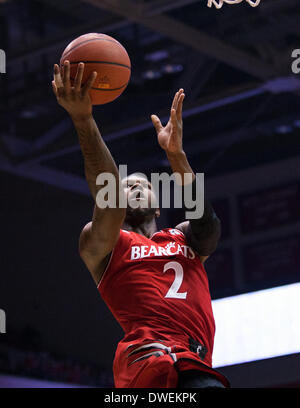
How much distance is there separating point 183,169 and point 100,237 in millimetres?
534

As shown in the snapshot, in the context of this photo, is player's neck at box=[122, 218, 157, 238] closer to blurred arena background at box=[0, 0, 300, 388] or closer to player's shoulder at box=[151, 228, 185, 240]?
player's shoulder at box=[151, 228, 185, 240]

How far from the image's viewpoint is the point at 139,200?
4.20 metres

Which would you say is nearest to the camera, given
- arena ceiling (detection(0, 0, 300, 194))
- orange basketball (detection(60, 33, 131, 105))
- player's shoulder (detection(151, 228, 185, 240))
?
orange basketball (detection(60, 33, 131, 105))

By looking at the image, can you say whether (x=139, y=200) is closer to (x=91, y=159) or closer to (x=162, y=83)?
(x=91, y=159)

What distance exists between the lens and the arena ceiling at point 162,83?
9312mm

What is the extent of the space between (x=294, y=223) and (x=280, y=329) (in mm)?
1817

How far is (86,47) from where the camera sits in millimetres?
3695

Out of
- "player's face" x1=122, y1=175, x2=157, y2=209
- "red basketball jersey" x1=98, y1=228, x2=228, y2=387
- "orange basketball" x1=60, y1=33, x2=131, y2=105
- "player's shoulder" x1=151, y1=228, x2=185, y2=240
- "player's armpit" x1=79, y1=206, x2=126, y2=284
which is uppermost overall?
"orange basketball" x1=60, y1=33, x2=131, y2=105

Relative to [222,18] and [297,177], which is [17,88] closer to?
[222,18]

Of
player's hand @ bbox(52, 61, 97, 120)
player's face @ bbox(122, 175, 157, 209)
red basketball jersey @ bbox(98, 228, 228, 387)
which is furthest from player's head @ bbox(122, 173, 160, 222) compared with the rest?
player's hand @ bbox(52, 61, 97, 120)

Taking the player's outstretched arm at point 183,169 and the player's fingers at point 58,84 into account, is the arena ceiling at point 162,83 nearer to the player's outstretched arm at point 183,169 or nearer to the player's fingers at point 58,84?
the player's outstretched arm at point 183,169

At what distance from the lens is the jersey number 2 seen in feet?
12.2

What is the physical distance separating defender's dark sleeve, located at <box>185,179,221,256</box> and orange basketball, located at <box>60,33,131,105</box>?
710mm

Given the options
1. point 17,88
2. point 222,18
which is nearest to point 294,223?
point 222,18
